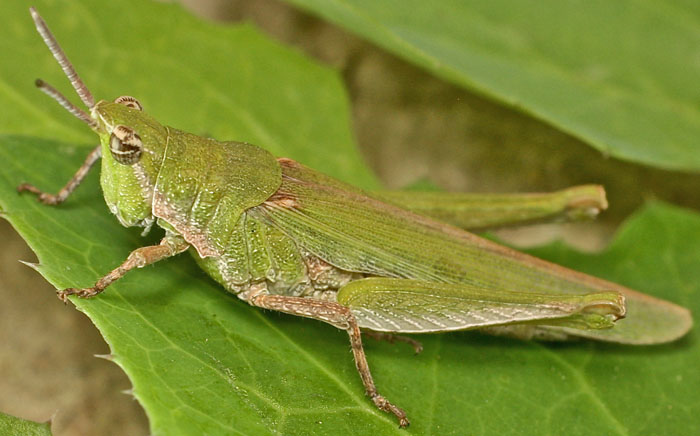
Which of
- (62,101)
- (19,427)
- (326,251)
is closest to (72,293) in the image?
(19,427)

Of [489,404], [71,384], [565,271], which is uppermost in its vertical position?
[565,271]

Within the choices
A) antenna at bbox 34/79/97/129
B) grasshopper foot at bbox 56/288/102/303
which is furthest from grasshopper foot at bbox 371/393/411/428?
antenna at bbox 34/79/97/129

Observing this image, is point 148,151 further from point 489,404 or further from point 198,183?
point 489,404

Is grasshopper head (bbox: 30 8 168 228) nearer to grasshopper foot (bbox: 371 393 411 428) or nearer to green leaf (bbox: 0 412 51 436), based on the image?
green leaf (bbox: 0 412 51 436)

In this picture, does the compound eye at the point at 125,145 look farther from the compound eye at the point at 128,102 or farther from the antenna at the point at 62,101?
the compound eye at the point at 128,102

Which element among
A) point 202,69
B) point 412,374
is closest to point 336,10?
point 202,69

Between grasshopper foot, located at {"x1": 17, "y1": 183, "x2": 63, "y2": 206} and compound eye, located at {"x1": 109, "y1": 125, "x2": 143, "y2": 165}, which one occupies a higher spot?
compound eye, located at {"x1": 109, "y1": 125, "x2": 143, "y2": 165}

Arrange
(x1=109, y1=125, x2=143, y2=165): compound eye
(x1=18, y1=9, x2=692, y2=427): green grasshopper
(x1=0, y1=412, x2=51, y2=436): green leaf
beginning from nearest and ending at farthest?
1. (x1=0, y1=412, x2=51, y2=436): green leaf
2. (x1=109, y1=125, x2=143, y2=165): compound eye
3. (x1=18, y1=9, x2=692, y2=427): green grasshopper
